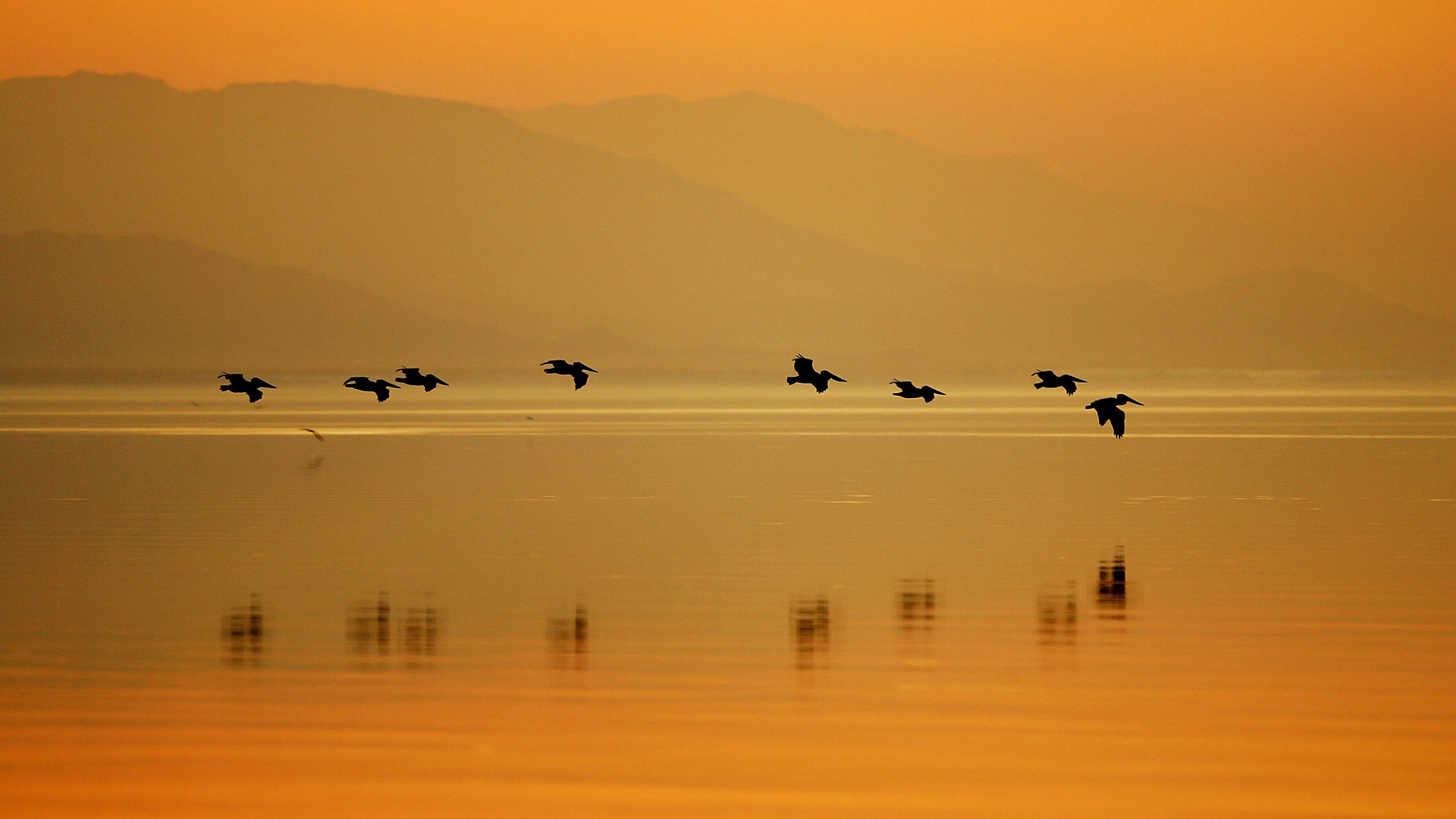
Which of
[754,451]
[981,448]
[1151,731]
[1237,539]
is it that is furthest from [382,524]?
[981,448]

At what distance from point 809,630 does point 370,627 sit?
5197 mm

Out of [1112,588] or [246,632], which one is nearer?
[246,632]

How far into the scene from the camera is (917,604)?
28438mm

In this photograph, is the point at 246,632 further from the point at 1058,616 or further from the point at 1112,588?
the point at 1112,588

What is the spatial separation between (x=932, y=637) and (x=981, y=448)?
5118cm

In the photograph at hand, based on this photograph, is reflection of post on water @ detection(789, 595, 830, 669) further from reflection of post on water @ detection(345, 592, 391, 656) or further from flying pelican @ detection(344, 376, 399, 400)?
flying pelican @ detection(344, 376, 399, 400)

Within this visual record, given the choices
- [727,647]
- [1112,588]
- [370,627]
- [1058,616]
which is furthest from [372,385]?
[727,647]

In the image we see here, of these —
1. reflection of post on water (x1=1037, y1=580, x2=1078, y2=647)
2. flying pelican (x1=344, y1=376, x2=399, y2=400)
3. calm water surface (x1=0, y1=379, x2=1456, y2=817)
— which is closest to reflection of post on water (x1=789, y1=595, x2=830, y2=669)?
calm water surface (x1=0, y1=379, x2=1456, y2=817)

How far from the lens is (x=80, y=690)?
21.5 meters

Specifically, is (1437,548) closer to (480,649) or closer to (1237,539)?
(1237,539)

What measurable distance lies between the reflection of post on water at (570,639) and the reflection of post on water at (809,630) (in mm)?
2324

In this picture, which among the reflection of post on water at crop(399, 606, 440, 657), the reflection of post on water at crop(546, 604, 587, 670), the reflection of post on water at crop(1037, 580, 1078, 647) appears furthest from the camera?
the reflection of post on water at crop(1037, 580, 1078, 647)

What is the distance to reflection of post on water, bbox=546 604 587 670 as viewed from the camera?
77.5 feet

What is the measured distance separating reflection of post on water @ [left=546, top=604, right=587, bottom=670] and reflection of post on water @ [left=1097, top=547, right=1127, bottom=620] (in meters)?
6.36
